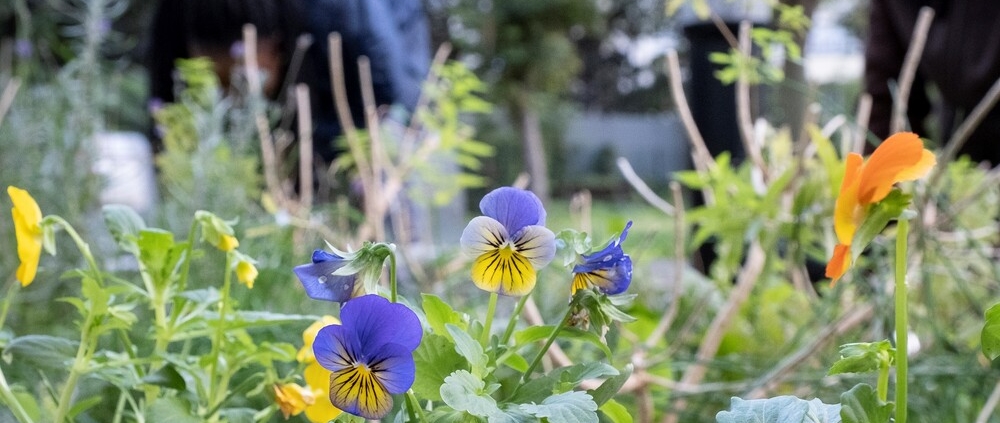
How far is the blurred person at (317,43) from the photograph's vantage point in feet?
5.74

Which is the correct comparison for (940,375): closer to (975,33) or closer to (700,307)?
(700,307)

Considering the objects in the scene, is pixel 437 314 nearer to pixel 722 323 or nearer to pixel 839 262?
pixel 839 262

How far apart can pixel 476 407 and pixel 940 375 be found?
0.59 meters

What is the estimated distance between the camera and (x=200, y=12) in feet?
5.92

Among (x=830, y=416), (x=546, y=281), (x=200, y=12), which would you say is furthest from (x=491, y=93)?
(x=830, y=416)

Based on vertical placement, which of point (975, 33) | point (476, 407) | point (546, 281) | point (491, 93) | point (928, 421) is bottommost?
point (476, 407)

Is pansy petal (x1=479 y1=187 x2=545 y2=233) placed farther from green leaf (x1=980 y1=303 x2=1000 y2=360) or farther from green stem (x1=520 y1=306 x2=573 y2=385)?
green leaf (x1=980 y1=303 x2=1000 y2=360)

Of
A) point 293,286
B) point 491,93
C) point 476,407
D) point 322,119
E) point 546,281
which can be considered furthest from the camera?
point 491,93

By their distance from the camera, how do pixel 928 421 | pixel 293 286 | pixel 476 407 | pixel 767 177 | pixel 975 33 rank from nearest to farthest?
pixel 476 407
pixel 928 421
pixel 767 177
pixel 293 286
pixel 975 33

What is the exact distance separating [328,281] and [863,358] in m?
0.17

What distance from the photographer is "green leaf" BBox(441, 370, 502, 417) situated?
0.72 feet

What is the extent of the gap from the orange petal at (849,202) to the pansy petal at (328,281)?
0.56 ft

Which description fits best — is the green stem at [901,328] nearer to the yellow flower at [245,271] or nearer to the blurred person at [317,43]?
the yellow flower at [245,271]

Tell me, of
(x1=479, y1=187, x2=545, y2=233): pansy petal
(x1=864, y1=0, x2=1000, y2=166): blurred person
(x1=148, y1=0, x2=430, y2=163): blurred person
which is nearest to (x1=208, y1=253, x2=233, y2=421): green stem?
(x1=479, y1=187, x2=545, y2=233): pansy petal
